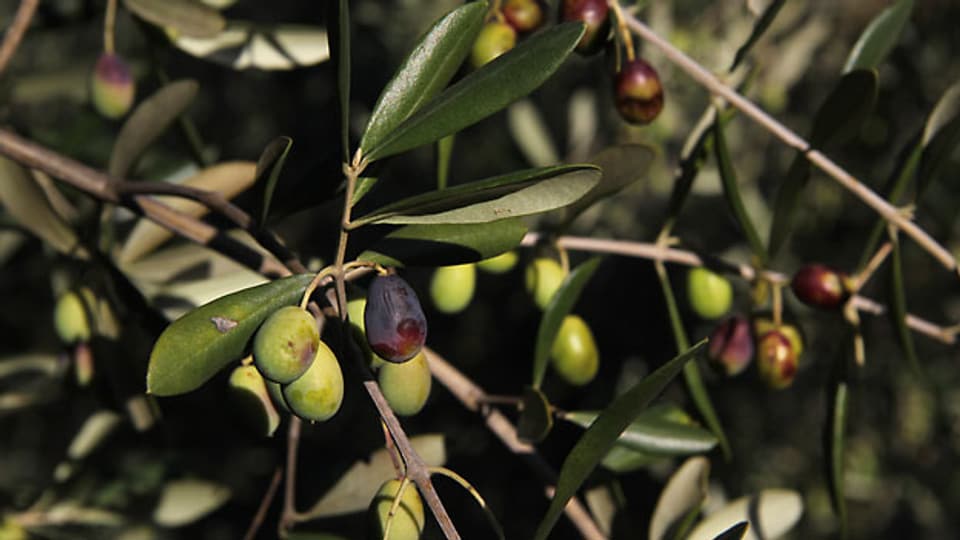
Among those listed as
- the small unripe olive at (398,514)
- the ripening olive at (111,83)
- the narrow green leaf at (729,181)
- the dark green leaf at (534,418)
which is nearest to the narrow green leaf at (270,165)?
the small unripe olive at (398,514)

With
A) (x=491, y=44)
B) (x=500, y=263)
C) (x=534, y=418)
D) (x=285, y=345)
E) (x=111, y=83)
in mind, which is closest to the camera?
(x=285, y=345)

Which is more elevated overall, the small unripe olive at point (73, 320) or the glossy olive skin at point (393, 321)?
the glossy olive skin at point (393, 321)

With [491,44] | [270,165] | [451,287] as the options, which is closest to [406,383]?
[270,165]

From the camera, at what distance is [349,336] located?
0.87 m

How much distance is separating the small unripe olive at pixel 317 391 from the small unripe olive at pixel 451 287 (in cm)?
48

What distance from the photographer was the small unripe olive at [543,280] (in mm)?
1418

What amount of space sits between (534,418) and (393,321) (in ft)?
1.33

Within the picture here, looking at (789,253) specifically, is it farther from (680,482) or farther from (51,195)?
(51,195)

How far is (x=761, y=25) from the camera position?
54.2 inches

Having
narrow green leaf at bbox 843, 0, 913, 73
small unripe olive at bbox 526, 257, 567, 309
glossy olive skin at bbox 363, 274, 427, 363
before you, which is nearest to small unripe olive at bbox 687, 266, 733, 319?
small unripe olive at bbox 526, 257, 567, 309

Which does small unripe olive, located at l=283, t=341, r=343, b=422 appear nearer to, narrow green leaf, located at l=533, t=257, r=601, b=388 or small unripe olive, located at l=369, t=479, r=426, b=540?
small unripe olive, located at l=369, t=479, r=426, b=540

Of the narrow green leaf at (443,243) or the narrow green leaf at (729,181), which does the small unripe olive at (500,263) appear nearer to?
the narrow green leaf at (729,181)

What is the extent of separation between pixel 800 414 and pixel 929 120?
1.52 m

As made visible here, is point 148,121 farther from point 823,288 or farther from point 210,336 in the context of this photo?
point 823,288
